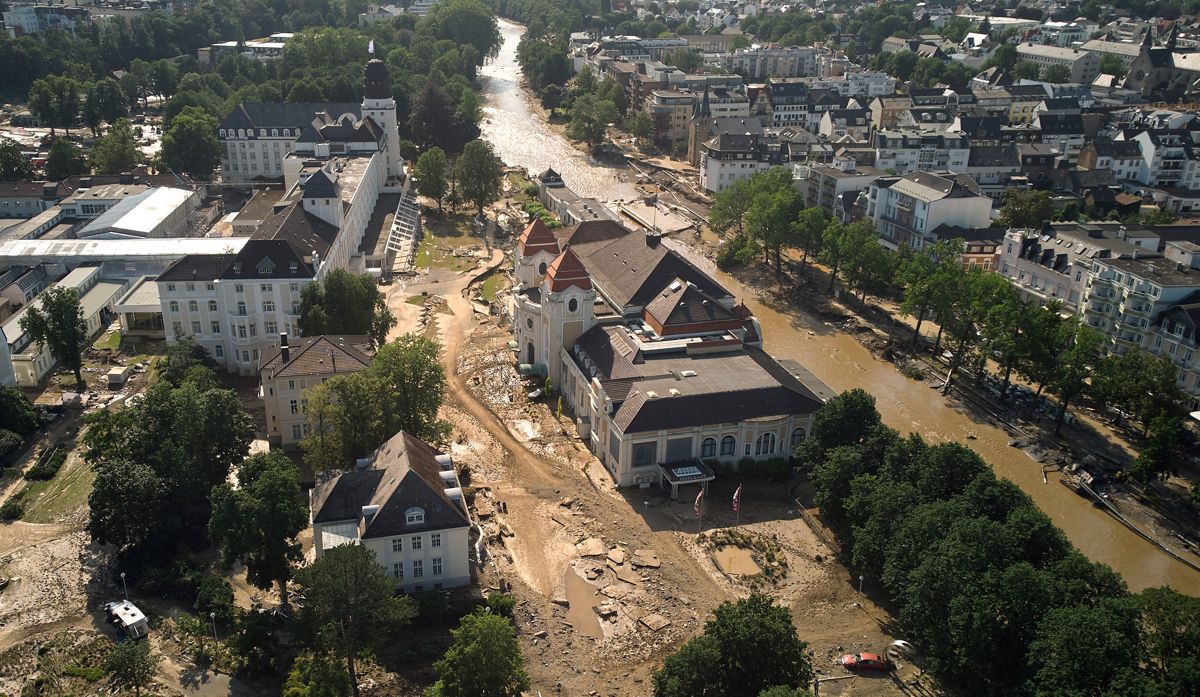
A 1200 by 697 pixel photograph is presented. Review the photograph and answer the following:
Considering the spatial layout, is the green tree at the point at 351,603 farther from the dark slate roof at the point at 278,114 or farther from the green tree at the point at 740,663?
the dark slate roof at the point at 278,114

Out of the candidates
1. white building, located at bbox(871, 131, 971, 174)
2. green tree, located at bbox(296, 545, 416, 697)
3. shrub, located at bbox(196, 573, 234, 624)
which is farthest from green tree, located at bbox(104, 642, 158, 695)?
white building, located at bbox(871, 131, 971, 174)

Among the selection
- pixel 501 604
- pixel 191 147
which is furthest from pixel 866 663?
pixel 191 147

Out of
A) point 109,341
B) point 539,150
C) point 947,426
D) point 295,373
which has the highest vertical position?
point 295,373

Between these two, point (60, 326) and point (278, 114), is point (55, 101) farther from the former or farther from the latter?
point (60, 326)

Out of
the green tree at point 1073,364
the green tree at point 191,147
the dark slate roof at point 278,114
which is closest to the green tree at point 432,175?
the dark slate roof at point 278,114

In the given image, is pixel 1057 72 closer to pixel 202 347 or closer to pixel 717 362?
pixel 717 362

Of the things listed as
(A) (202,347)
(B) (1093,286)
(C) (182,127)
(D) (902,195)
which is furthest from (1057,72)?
(A) (202,347)
